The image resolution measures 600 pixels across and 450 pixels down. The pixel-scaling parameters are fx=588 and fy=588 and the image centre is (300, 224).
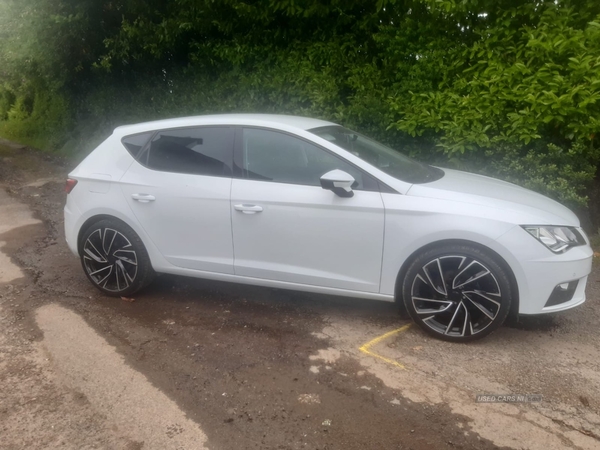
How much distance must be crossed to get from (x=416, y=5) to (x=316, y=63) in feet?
5.66

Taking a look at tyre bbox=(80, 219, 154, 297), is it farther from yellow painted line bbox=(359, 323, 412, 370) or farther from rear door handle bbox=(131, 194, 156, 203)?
yellow painted line bbox=(359, 323, 412, 370)

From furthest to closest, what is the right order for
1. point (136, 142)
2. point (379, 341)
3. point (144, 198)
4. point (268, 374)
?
point (136, 142) → point (144, 198) → point (379, 341) → point (268, 374)

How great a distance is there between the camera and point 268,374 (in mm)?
4113

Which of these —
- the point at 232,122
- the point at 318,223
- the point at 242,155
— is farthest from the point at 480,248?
the point at 232,122

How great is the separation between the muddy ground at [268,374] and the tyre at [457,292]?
158 mm

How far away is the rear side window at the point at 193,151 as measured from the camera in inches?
199

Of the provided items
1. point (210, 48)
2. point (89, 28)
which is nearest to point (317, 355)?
point (210, 48)

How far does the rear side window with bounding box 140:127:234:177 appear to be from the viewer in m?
5.05

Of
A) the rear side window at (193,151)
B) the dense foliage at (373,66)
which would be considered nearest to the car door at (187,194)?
the rear side window at (193,151)

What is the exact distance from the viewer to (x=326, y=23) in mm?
8781

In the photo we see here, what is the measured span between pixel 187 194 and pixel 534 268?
2.84m

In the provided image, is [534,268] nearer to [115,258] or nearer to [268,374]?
[268,374]

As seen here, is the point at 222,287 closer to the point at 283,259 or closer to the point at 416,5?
the point at 283,259

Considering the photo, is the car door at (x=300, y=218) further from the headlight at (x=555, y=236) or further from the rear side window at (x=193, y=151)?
the headlight at (x=555, y=236)
